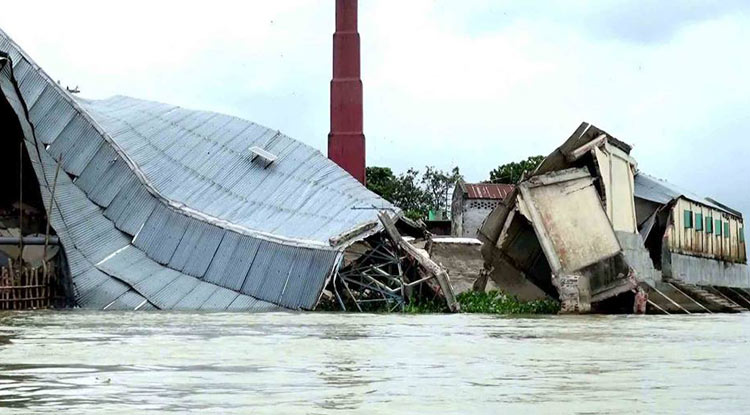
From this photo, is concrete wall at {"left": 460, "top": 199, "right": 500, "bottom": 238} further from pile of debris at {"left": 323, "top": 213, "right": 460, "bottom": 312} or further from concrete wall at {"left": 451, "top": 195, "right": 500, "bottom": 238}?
pile of debris at {"left": 323, "top": 213, "right": 460, "bottom": 312}

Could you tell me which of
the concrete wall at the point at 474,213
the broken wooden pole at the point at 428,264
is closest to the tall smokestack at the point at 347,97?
the concrete wall at the point at 474,213

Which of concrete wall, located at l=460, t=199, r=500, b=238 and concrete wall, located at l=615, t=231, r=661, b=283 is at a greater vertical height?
concrete wall, located at l=460, t=199, r=500, b=238

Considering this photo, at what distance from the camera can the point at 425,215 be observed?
77.9 metres

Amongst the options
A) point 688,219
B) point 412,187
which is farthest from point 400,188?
point 688,219

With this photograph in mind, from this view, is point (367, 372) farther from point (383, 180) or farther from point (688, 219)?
point (383, 180)

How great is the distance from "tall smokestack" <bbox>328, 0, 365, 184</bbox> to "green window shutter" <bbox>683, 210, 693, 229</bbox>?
558 inches

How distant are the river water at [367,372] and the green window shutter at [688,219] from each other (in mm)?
23886

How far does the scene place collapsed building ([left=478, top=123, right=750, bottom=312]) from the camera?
31391mm

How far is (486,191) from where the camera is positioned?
195ft

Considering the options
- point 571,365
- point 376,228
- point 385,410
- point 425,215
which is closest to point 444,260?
point 376,228

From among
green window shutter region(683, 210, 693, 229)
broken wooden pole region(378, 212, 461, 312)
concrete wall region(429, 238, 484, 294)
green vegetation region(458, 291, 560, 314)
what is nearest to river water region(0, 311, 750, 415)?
broken wooden pole region(378, 212, 461, 312)

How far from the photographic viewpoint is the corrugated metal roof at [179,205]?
A: 103ft

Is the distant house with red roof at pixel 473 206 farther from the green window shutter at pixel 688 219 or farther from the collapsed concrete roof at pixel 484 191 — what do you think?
the green window shutter at pixel 688 219

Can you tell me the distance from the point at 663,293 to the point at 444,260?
7357 mm
